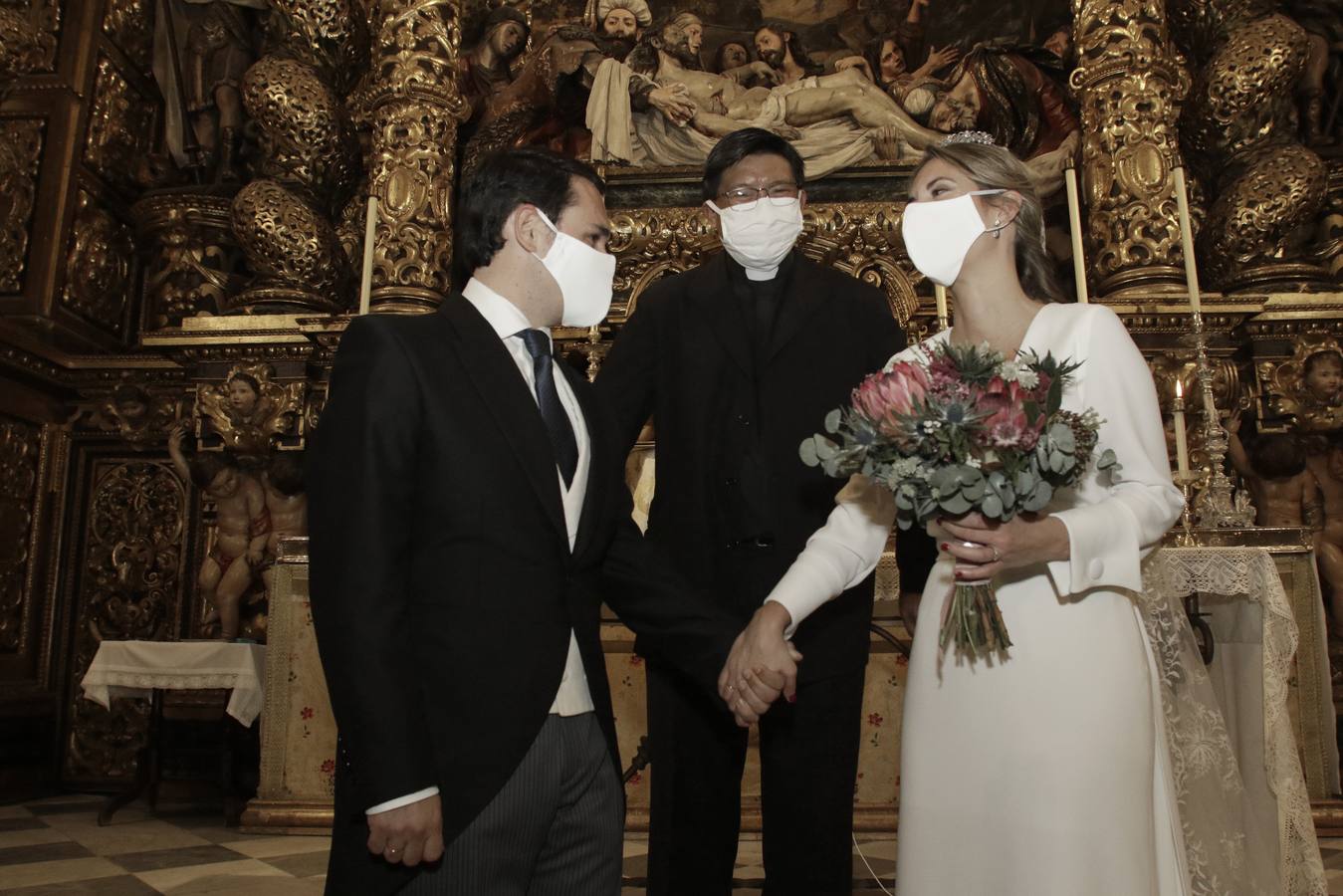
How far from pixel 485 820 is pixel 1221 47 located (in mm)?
6495

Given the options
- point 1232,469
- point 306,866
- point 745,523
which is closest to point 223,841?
point 306,866

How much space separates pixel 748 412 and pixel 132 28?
22.1ft

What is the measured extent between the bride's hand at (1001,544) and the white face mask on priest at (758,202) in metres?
1.01

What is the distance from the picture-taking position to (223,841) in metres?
4.33

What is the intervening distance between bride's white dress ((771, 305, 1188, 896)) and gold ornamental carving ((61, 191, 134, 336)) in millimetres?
6342

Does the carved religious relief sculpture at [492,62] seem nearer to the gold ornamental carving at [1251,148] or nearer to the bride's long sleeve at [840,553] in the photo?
the gold ornamental carving at [1251,148]

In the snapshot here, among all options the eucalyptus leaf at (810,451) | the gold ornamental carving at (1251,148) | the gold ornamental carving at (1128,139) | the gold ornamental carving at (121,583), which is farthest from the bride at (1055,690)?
the gold ornamental carving at (121,583)

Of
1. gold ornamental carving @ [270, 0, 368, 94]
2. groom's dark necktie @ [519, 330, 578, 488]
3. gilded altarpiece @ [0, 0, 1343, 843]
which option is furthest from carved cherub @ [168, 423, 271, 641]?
groom's dark necktie @ [519, 330, 578, 488]

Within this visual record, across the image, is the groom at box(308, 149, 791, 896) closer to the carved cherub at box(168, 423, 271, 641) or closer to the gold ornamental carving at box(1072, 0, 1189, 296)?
the carved cherub at box(168, 423, 271, 641)

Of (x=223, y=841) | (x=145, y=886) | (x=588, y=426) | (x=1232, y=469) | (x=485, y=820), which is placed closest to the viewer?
(x=485, y=820)

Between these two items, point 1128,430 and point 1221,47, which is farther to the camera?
point 1221,47

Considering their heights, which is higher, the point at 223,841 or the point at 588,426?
the point at 588,426

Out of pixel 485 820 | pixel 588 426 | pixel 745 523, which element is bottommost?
pixel 485 820

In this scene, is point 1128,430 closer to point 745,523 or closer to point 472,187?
point 745,523
